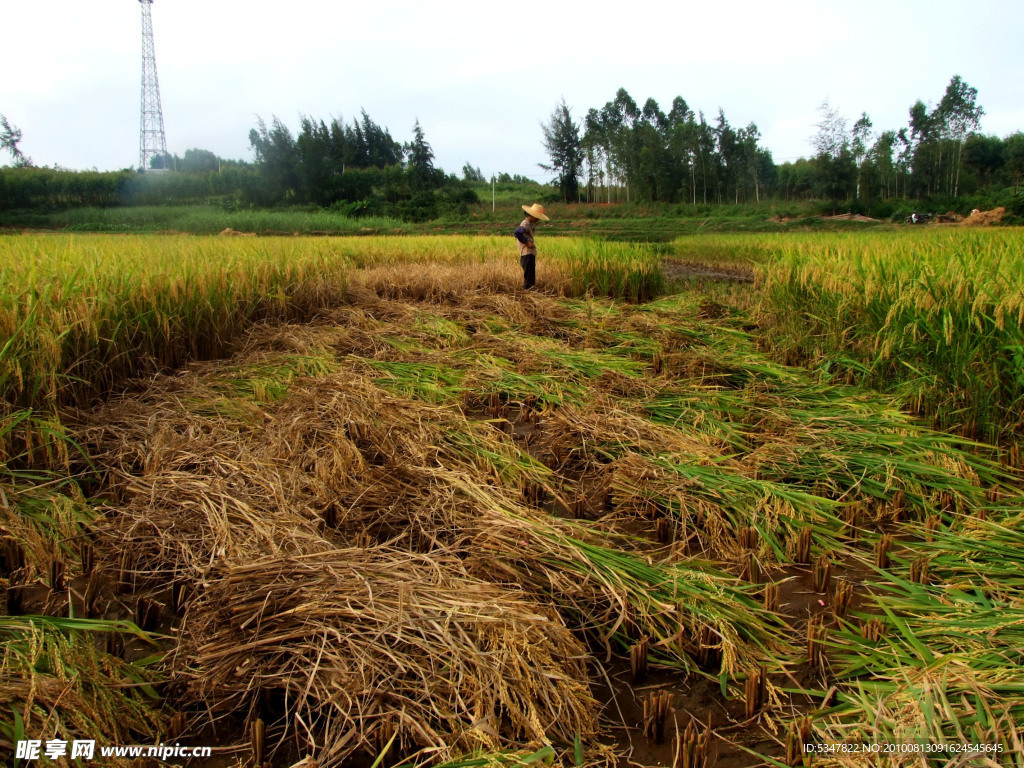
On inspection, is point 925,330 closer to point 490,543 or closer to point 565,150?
point 490,543

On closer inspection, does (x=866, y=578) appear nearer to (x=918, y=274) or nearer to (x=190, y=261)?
(x=918, y=274)

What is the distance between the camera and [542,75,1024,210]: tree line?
31.0m

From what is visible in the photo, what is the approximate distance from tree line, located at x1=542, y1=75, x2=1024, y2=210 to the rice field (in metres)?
30.6

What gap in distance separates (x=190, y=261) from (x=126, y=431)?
2.35m

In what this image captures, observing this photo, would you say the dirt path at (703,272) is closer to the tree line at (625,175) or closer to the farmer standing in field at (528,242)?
the farmer standing in field at (528,242)

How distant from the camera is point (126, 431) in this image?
2818 mm

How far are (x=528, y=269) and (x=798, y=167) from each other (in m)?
39.9

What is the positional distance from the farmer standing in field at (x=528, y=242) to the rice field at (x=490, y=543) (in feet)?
8.80

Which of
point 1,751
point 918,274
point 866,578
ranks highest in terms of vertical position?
point 918,274

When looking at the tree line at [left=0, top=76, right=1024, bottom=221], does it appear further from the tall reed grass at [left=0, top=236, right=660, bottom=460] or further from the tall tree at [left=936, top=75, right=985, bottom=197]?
the tall reed grass at [left=0, top=236, right=660, bottom=460]

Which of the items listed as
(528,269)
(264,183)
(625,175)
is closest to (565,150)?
(625,175)

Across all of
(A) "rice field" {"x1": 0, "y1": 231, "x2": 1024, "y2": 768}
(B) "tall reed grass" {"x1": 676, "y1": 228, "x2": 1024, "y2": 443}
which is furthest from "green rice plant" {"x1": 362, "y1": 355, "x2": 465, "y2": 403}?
(B) "tall reed grass" {"x1": 676, "y1": 228, "x2": 1024, "y2": 443}

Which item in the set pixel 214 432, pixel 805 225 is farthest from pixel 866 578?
pixel 805 225

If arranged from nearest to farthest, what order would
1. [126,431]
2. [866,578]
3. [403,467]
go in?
[866,578] → [403,467] → [126,431]
